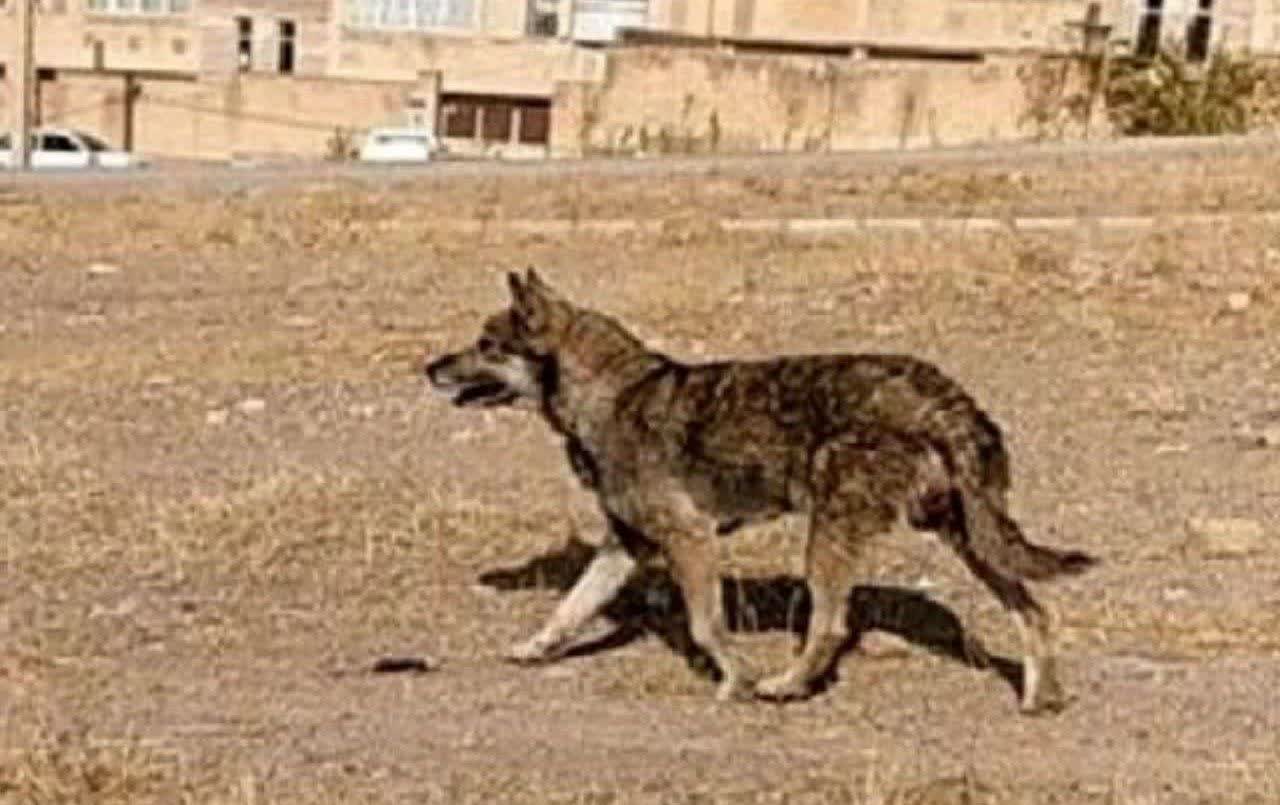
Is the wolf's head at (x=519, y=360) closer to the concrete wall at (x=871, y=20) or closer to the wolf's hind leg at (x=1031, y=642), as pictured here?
the wolf's hind leg at (x=1031, y=642)

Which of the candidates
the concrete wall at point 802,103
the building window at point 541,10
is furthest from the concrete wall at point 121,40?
the concrete wall at point 802,103

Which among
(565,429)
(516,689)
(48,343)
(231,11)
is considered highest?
(565,429)

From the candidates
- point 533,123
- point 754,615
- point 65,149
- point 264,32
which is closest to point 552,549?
point 754,615

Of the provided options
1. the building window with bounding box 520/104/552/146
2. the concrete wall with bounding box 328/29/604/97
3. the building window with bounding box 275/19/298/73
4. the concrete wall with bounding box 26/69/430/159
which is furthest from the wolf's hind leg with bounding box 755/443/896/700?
the building window with bounding box 275/19/298/73

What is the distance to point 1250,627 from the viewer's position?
9312 mm

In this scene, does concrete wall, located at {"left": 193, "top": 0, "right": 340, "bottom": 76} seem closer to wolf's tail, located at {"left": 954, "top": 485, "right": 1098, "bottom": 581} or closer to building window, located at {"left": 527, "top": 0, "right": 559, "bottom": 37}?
building window, located at {"left": 527, "top": 0, "right": 559, "bottom": 37}

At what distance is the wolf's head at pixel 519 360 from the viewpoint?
8.70 m

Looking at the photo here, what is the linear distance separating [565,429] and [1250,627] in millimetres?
2372

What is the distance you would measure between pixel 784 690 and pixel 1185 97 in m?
29.1

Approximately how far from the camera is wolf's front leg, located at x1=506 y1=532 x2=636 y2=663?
28.9ft

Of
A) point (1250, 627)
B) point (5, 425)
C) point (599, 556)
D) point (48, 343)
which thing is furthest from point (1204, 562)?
point (48, 343)

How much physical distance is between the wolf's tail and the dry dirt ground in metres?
0.43

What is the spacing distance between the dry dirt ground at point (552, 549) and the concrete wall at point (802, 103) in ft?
75.2

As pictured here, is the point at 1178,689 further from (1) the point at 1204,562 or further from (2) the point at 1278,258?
(2) the point at 1278,258
